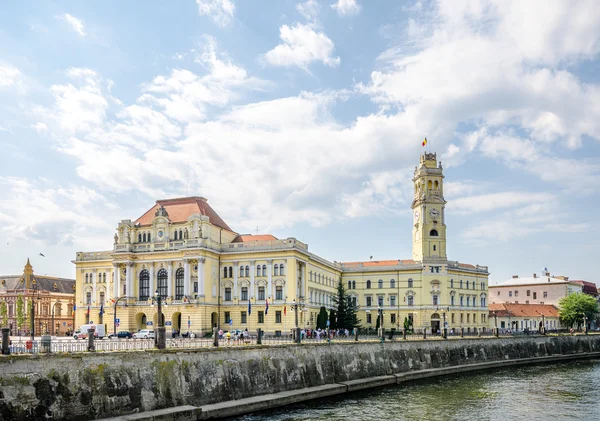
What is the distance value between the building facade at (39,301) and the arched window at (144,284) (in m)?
25.8

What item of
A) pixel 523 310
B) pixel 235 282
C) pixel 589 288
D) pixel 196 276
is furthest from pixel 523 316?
pixel 196 276

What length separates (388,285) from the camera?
334 feet

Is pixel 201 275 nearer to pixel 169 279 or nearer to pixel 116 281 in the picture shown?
pixel 169 279

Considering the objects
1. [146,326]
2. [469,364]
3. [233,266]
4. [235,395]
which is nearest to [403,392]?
[235,395]

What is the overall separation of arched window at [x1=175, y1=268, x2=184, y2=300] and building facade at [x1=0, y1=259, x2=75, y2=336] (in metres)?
30.4

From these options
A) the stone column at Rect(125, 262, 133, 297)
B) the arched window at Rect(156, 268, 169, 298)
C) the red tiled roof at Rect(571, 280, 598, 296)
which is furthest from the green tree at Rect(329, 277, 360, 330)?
the red tiled roof at Rect(571, 280, 598, 296)

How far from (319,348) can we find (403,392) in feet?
23.2

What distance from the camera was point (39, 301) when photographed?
106 meters

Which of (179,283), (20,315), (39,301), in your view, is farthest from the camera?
(39,301)

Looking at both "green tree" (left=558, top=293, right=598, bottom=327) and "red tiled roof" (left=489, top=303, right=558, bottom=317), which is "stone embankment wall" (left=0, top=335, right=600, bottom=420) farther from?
"green tree" (left=558, top=293, right=598, bottom=327)

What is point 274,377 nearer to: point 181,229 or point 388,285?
point 181,229

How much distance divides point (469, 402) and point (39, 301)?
83.9 m

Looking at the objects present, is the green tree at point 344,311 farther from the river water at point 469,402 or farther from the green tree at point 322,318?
the river water at point 469,402

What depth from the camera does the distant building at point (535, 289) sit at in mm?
129625
